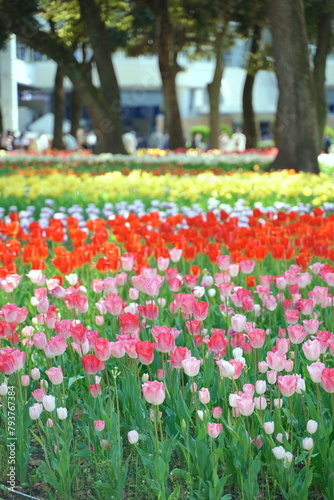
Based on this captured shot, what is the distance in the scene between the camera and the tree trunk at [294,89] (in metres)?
14.4

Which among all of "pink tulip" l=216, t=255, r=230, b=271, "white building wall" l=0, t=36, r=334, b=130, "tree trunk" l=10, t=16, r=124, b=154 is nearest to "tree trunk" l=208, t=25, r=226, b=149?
"tree trunk" l=10, t=16, r=124, b=154

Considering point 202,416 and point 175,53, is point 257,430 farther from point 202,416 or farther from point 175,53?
point 175,53

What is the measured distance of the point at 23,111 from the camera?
44969mm

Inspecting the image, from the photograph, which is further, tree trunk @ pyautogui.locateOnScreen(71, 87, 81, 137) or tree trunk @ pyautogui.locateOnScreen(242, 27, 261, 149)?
tree trunk @ pyautogui.locateOnScreen(71, 87, 81, 137)

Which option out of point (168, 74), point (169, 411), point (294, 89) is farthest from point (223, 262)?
point (168, 74)

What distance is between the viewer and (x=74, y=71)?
20188mm

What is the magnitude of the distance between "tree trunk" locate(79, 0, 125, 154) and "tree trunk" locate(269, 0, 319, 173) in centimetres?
622

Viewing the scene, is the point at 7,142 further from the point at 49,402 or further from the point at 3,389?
the point at 49,402

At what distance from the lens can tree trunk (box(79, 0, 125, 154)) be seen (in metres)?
19.6

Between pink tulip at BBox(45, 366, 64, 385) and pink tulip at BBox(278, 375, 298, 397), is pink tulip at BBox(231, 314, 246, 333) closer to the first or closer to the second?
pink tulip at BBox(278, 375, 298, 397)

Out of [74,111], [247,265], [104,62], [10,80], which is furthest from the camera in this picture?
[74,111]

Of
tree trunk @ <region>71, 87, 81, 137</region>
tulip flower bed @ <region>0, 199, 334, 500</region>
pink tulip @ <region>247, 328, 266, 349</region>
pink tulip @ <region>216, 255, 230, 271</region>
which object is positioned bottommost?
tulip flower bed @ <region>0, 199, 334, 500</region>

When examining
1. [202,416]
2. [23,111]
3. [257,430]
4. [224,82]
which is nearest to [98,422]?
[202,416]

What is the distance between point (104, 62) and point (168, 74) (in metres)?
6.86
